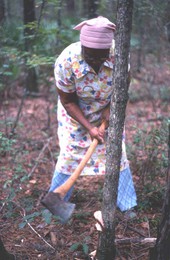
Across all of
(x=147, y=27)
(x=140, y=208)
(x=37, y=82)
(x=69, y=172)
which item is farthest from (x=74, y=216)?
(x=37, y=82)

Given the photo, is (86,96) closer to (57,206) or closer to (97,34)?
(97,34)

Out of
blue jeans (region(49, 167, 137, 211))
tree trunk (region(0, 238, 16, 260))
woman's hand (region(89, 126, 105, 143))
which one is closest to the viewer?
tree trunk (region(0, 238, 16, 260))

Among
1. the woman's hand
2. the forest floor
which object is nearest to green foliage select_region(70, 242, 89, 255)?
the forest floor

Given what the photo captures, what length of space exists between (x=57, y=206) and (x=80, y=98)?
3.38 feet

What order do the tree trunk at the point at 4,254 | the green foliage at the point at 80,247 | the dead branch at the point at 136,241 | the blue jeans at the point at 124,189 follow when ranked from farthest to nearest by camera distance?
1. the blue jeans at the point at 124,189
2. the dead branch at the point at 136,241
3. the green foliage at the point at 80,247
4. the tree trunk at the point at 4,254

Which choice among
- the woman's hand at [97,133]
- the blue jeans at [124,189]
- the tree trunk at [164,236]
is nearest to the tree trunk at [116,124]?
the tree trunk at [164,236]

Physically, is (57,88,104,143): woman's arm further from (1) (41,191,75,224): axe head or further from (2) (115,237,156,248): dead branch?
(2) (115,237,156,248): dead branch

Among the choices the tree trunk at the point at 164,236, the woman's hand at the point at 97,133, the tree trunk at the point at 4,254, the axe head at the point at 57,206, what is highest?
the woman's hand at the point at 97,133

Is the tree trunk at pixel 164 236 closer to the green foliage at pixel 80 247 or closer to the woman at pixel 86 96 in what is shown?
the green foliage at pixel 80 247

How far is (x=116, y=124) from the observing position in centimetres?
212

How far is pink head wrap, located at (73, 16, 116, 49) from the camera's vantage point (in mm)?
2611

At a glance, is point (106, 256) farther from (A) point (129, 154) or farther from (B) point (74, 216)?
(A) point (129, 154)

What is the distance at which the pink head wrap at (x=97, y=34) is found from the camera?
8.57 feet

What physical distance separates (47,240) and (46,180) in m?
1.42
